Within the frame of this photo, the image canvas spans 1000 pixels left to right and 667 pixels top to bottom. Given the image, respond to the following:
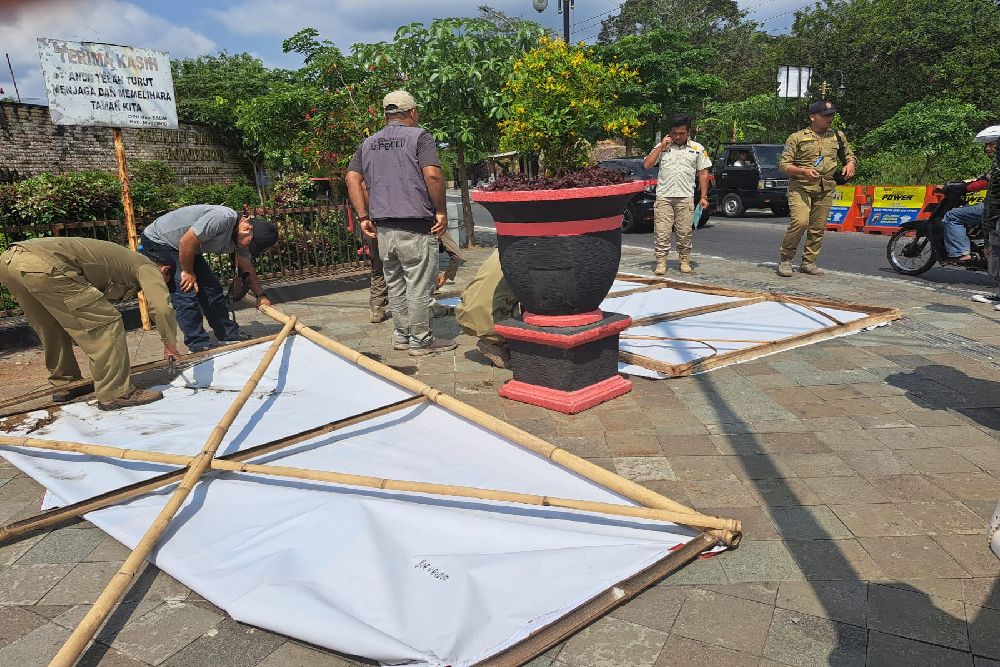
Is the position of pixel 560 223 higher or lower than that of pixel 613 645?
higher

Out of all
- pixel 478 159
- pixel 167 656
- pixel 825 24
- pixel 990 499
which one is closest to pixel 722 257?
pixel 478 159

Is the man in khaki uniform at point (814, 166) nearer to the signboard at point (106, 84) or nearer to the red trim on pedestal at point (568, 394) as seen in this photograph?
the red trim on pedestal at point (568, 394)

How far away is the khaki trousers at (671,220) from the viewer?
801 cm

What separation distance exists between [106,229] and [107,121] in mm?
1086

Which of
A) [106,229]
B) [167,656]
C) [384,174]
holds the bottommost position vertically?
[167,656]

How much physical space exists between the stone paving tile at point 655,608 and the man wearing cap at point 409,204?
3434 mm

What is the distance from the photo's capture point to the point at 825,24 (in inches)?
1410

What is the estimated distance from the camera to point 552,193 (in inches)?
146

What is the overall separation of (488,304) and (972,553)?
3.11 metres

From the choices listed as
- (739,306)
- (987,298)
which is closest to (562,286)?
(739,306)

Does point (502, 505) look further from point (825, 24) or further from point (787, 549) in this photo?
point (825, 24)

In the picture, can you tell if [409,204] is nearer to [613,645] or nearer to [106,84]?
[106,84]

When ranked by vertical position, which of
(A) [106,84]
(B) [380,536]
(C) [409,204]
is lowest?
(B) [380,536]

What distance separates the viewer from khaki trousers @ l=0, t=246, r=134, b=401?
4.03m
